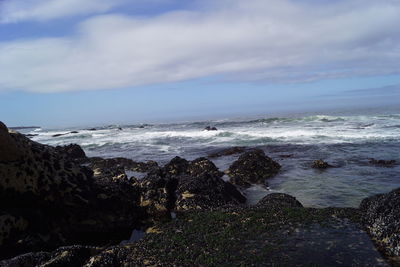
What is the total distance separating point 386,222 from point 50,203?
691cm

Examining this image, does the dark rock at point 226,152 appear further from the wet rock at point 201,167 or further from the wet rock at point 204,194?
the wet rock at point 204,194

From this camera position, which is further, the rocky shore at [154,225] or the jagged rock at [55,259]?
the rocky shore at [154,225]

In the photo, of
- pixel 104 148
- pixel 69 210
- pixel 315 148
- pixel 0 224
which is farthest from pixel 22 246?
pixel 104 148

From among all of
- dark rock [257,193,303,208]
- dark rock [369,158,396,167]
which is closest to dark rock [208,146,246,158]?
dark rock [369,158,396,167]

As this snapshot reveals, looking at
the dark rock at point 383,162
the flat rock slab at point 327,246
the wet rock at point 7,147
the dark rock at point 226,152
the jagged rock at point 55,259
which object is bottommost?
the dark rock at point 383,162

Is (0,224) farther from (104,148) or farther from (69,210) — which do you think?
(104,148)

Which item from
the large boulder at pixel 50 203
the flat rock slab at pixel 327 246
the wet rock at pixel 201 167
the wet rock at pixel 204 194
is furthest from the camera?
the wet rock at pixel 201 167

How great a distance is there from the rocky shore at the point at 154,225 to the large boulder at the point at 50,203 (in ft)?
0.07

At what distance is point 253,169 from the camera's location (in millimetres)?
15039

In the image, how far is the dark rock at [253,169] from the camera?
1430 centimetres

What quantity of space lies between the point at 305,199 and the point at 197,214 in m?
4.29

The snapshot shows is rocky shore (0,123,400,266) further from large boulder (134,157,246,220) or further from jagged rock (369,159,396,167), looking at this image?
jagged rock (369,159,396,167)

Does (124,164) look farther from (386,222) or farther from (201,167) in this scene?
(386,222)

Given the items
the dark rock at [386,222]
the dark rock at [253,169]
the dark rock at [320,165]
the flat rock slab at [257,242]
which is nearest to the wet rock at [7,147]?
the flat rock slab at [257,242]
